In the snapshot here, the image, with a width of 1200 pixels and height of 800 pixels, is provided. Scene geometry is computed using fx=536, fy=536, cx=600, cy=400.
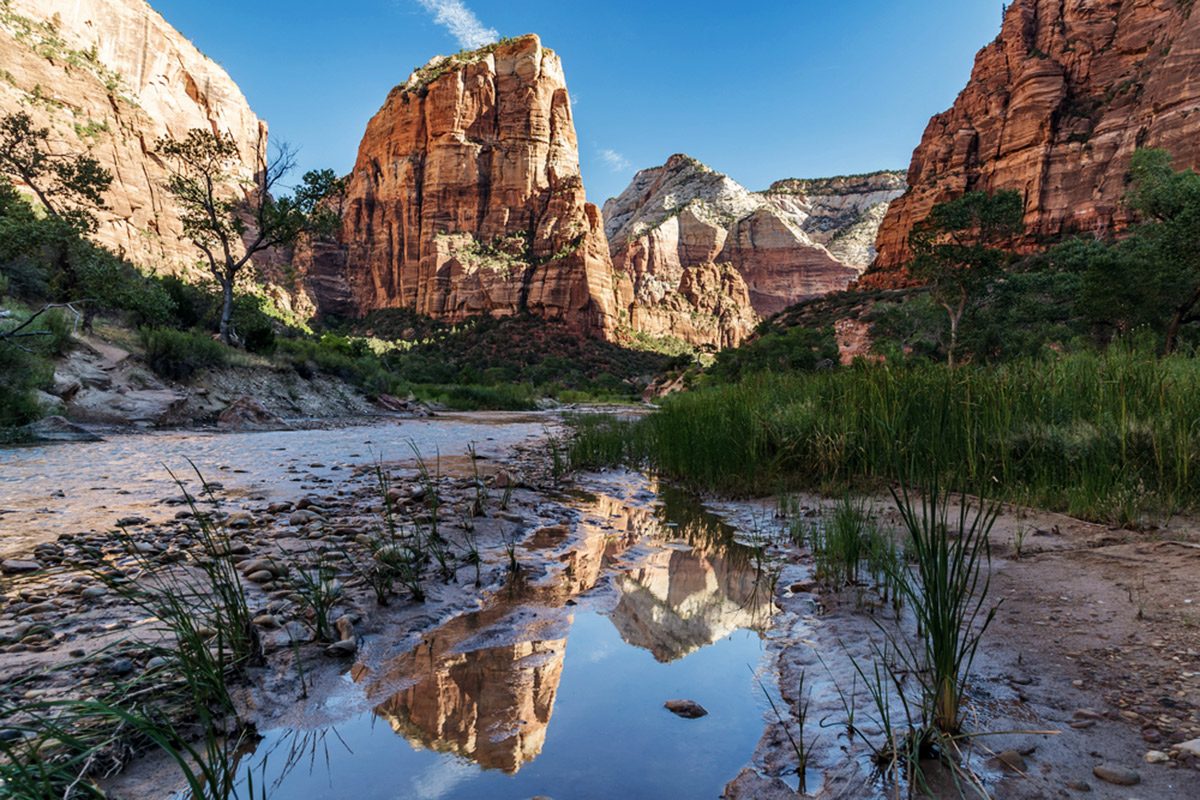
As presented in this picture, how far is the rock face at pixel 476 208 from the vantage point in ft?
302

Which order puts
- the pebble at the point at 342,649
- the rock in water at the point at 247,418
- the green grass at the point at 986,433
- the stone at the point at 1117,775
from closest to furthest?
the stone at the point at 1117,775 < the pebble at the point at 342,649 < the green grass at the point at 986,433 < the rock in water at the point at 247,418

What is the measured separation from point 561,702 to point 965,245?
29.8 meters

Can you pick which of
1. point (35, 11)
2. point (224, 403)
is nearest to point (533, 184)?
point (35, 11)

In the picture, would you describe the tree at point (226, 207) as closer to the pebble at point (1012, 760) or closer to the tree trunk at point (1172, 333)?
the pebble at point (1012, 760)

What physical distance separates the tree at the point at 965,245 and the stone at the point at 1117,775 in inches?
1063

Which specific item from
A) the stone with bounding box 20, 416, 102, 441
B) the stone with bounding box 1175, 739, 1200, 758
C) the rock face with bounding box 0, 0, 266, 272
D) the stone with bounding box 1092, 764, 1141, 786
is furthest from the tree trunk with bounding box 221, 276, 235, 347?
the rock face with bounding box 0, 0, 266, 272

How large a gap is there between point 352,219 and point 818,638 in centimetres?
12760

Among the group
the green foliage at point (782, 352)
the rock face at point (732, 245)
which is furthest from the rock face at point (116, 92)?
the rock face at point (732, 245)

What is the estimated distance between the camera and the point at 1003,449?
15.6 ft

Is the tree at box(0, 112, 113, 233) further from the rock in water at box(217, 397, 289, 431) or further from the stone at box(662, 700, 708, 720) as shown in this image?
the stone at box(662, 700, 708, 720)

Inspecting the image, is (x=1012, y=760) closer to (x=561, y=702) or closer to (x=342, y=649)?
(x=561, y=702)

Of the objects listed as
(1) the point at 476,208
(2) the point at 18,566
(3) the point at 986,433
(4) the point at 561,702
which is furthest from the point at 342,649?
(1) the point at 476,208

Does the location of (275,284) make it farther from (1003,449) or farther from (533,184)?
(1003,449)

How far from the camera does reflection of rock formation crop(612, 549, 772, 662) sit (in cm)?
303
